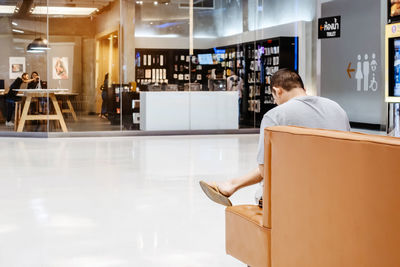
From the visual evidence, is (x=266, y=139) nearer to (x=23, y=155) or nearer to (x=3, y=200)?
(x=3, y=200)

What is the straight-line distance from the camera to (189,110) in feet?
46.1

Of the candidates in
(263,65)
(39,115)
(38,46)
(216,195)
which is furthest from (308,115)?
(263,65)

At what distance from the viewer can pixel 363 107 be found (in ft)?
49.6

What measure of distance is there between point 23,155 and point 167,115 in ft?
15.5

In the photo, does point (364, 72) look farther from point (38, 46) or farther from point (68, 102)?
point (38, 46)

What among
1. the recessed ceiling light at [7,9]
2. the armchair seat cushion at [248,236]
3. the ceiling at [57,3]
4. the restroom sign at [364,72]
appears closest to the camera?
the armchair seat cushion at [248,236]

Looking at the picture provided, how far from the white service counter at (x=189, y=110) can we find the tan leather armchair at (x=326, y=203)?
1083 cm

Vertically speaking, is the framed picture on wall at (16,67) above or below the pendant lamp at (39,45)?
below

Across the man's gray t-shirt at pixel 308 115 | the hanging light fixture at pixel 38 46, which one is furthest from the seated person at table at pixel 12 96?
the man's gray t-shirt at pixel 308 115

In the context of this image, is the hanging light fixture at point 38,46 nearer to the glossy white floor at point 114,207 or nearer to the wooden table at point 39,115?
the wooden table at point 39,115

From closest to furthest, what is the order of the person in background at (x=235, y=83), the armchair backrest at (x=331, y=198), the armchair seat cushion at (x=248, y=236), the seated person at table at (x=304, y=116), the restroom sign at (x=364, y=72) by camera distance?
the armchair backrest at (x=331, y=198) < the armchair seat cushion at (x=248, y=236) < the seated person at table at (x=304, y=116) < the person in background at (x=235, y=83) < the restroom sign at (x=364, y=72)

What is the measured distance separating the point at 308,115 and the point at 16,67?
11.4 meters

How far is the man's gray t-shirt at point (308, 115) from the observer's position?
3.14 metres

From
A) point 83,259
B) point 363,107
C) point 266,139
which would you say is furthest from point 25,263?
point 363,107
